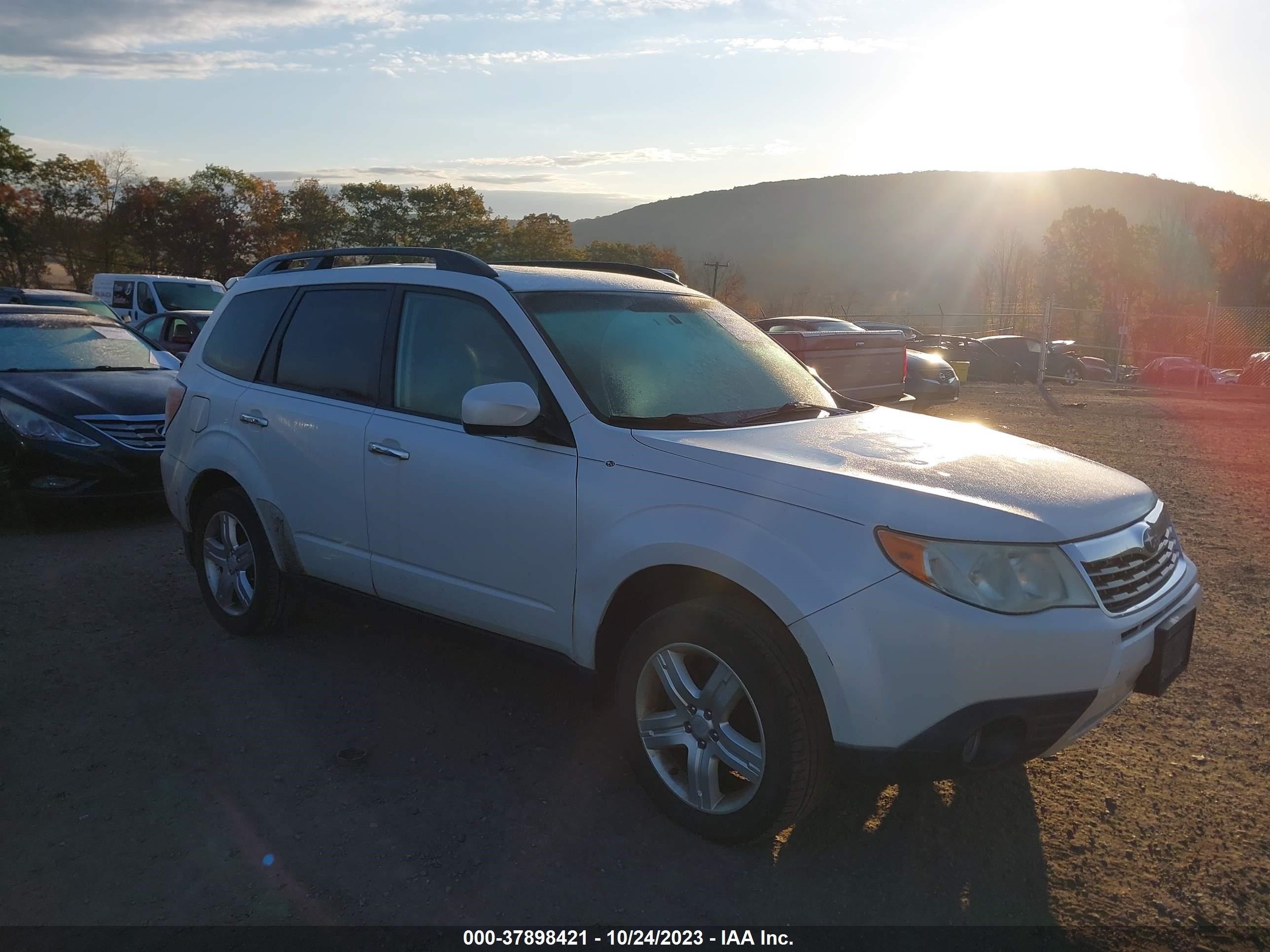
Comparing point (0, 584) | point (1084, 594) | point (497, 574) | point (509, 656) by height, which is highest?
point (1084, 594)

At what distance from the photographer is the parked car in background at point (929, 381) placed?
653 inches

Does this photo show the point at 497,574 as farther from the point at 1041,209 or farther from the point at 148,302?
the point at 1041,209

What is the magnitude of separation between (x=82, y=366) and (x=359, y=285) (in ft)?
16.9

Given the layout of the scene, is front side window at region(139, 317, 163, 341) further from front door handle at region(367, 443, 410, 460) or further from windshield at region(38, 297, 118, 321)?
front door handle at region(367, 443, 410, 460)

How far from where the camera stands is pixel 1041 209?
159125mm

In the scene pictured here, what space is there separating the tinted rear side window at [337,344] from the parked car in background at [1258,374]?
25493mm

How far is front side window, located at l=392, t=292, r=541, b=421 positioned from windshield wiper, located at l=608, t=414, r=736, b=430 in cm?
44

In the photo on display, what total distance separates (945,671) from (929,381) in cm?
1486

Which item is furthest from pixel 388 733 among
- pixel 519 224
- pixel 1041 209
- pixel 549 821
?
pixel 1041 209

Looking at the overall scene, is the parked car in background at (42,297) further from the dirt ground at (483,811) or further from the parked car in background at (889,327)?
the parked car in background at (889,327)

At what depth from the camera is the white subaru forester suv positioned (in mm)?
2844

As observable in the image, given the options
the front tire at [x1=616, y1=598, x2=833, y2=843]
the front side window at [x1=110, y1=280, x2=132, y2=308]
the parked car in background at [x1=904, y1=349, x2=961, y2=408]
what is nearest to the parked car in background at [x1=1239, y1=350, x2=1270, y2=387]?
the parked car in background at [x1=904, y1=349, x2=961, y2=408]

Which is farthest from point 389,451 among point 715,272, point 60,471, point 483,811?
point 715,272

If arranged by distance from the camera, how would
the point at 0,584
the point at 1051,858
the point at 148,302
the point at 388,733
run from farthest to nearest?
the point at 148,302 < the point at 0,584 < the point at 388,733 < the point at 1051,858
